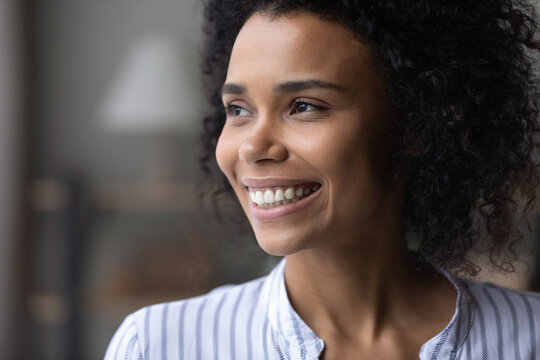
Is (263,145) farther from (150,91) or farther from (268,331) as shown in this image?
(150,91)

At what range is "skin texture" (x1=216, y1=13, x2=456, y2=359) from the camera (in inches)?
42.5

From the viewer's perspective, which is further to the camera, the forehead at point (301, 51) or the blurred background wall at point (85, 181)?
the blurred background wall at point (85, 181)

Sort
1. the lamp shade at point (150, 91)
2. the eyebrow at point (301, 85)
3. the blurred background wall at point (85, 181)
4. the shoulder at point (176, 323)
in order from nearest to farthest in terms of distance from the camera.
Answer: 1. the eyebrow at point (301, 85)
2. the shoulder at point (176, 323)
3. the lamp shade at point (150, 91)
4. the blurred background wall at point (85, 181)

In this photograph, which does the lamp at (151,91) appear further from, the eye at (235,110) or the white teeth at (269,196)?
the white teeth at (269,196)

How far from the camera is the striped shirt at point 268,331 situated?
3.84 feet

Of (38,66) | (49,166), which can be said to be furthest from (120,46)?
(49,166)

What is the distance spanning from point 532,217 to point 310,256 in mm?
817

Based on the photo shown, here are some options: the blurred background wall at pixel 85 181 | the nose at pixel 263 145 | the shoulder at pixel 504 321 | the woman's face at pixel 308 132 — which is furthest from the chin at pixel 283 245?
the blurred background wall at pixel 85 181

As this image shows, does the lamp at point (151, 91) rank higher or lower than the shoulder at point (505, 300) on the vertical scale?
higher

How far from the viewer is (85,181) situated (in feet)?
10.8

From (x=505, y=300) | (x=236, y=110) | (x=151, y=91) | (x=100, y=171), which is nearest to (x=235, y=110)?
(x=236, y=110)

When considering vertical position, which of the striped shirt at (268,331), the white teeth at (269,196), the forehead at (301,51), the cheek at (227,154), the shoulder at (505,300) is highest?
the forehead at (301,51)

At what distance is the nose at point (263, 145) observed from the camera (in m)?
1.08

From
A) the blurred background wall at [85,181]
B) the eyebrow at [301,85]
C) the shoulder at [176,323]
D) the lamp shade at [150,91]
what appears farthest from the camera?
the blurred background wall at [85,181]
